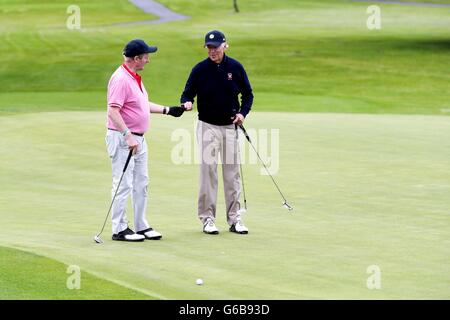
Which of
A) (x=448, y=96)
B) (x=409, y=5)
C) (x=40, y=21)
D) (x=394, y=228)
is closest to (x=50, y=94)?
(x=448, y=96)

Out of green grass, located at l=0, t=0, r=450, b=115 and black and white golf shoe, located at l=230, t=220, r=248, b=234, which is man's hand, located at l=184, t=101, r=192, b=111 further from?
green grass, located at l=0, t=0, r=450, b=115

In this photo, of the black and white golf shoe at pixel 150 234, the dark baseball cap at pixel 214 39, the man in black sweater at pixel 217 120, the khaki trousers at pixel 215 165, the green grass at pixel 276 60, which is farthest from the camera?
the green grass at pixel 276 60

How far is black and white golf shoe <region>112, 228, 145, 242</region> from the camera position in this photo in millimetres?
12727

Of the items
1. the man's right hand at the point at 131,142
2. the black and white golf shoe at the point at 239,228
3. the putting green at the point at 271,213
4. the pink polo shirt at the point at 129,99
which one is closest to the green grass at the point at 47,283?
the putting green at the point at 271,213

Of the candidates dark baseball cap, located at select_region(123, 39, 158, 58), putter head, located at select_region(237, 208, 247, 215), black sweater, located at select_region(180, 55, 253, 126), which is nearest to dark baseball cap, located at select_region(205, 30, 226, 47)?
black sweater, located at select_region(180, 55, 253, 126)

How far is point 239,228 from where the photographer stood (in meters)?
13.3

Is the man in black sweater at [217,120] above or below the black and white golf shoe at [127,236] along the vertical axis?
above

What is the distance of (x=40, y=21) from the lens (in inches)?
3182

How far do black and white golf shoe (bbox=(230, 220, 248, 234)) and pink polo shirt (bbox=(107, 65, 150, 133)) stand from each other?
1.64 meters

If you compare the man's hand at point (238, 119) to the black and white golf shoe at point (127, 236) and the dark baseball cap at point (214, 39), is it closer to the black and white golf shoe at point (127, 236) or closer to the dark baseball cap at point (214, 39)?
the dark baseball cap at point (214, 39)

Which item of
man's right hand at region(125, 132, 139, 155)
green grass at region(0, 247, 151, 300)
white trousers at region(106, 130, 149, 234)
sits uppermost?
man's right hand at region(125, 132, 139, 155)

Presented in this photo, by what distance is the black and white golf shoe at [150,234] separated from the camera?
12.8m

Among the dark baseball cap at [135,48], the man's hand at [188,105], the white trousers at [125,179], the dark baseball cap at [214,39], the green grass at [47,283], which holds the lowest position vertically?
the green grass at [47,283]

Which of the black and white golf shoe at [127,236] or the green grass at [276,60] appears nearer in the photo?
the black and white golf shoe at [127,236]
